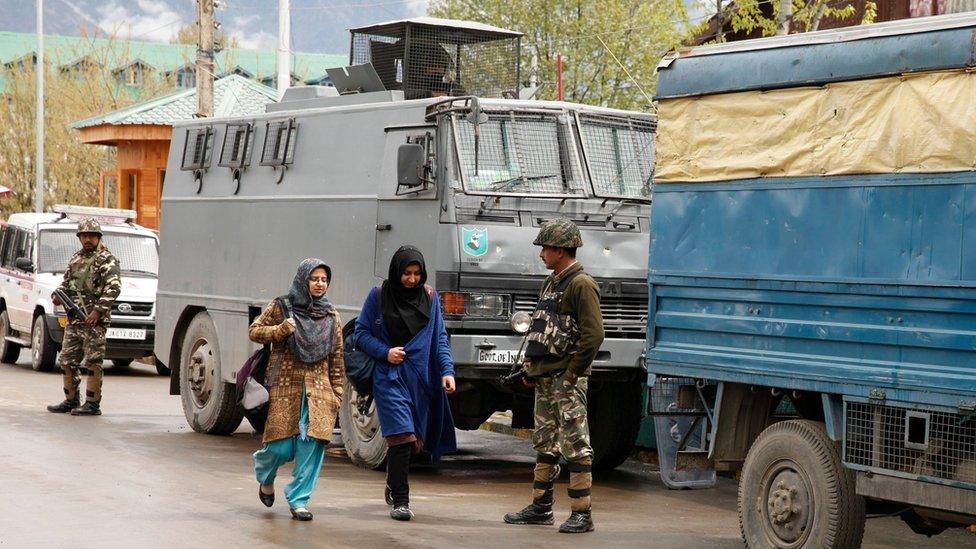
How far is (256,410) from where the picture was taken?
31.9ft

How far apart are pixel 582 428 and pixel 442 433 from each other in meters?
1.03

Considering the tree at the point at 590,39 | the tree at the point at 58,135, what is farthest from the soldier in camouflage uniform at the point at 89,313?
the tree at the point at 58,135

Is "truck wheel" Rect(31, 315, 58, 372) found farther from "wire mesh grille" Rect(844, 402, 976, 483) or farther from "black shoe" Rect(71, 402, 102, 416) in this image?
"wire mesh grille" Rect(844, 402, 976, 483)

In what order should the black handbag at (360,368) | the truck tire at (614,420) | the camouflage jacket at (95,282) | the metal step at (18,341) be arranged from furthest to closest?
the metal step at (18,341) → the camouflage jacket at (95,282) → the truck tire at (614,420) → the black handbag at (360,368)

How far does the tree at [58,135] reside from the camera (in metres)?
50.4

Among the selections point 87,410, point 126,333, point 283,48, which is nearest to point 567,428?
point 87,410

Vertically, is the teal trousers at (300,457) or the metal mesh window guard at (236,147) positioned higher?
the metal mesh window guard at (236,147)

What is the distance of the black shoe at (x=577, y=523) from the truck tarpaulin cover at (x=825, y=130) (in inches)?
81.4

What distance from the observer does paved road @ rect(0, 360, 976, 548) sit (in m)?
9.08

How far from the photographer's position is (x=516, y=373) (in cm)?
1034

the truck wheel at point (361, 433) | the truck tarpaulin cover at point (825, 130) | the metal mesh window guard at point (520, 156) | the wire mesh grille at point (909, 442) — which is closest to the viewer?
the wire mesh grille at point (909, 442)

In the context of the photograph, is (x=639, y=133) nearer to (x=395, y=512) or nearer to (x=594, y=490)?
(x=594, y=490)

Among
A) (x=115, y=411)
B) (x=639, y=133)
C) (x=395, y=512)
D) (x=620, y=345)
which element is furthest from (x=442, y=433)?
(x=115, y=411)

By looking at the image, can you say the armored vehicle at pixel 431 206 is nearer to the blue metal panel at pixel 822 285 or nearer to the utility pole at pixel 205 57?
the blue metal panel at pixel 822 285
